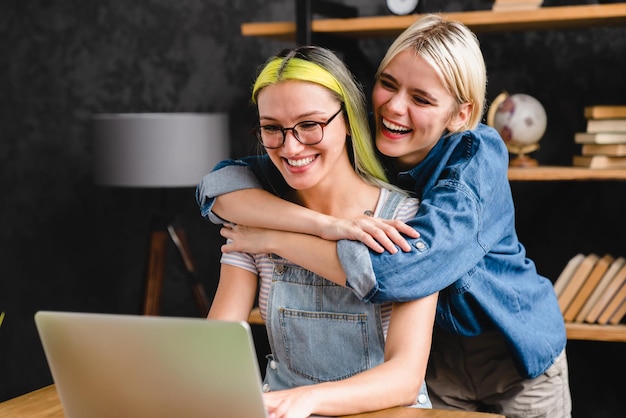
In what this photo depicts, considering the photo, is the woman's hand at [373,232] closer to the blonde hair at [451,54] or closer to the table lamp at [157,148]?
the blonde hair at [451,54]

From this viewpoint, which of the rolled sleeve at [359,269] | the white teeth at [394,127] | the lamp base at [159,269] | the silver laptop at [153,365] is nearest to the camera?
the silver laptop at [153,365]

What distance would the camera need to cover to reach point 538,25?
3037 millimetres

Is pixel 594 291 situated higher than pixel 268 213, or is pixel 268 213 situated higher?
pixel 268 213

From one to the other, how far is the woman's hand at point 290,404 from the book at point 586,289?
6.37ft

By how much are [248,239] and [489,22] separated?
1562 mm

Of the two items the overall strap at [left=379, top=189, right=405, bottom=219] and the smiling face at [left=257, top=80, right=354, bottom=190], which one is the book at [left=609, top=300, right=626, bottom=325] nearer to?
the overall strap at [left=379, top=189, right=405, bottom=219]

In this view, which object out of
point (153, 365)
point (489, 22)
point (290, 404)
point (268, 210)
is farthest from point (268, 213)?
point (489, 22)

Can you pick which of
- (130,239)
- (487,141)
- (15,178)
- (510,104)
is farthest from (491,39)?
(15,178)

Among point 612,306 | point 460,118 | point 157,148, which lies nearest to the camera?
point 460,118

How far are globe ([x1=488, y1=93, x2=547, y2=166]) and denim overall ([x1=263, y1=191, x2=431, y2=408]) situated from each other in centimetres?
149

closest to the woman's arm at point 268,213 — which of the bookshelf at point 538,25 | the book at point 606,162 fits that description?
the bookshelf at point 538,25

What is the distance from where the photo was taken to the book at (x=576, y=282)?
3.02 m

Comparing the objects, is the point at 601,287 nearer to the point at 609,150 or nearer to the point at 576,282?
the point at 576,282

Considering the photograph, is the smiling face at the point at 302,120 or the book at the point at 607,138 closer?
the smiling face at the point at 302,120
